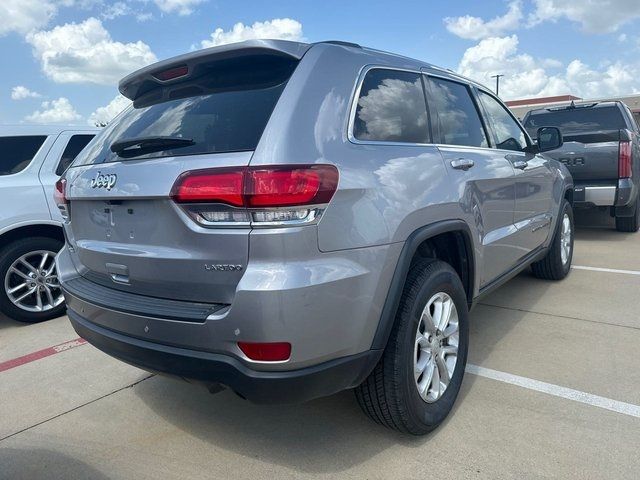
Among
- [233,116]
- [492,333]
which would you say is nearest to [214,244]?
[233,116]

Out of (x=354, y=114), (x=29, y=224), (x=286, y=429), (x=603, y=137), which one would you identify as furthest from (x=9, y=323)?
(x=603, y=137)

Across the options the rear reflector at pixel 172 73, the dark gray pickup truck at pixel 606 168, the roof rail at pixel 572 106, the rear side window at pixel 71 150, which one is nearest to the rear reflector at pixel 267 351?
the rear reflector at pixel 172 73

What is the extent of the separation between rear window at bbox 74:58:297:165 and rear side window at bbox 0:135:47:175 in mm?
2506

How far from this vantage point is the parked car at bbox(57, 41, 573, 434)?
1.92 meters

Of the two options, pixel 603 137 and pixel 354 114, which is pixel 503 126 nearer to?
pixel 354 114

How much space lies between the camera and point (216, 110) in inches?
89.0

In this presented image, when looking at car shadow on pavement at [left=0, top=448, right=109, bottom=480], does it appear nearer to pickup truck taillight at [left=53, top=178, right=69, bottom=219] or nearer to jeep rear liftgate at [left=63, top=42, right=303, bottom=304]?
jeep rear liftgate at [left=63, top=42, right=303, bottom=304]

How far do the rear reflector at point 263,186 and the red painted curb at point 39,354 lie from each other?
93.4 inches


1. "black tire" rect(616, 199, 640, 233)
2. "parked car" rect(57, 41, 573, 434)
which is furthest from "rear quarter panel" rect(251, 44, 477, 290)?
"black tire" rect(616, 199, 640, 233)

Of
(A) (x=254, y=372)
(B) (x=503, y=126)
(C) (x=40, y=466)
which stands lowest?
(C) (x=40, y=466)

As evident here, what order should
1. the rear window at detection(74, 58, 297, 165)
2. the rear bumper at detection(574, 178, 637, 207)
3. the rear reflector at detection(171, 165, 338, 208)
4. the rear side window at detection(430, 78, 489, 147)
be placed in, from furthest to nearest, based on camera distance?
1. the rear bumper at detection(574, 178, 637, 207)
2. the rear side window at detection(430, 78, 489, 147)
3. the rear window at detection(74, 58, 297, 165)
4. the rear reflector at detection(171, 165, 338, 208)

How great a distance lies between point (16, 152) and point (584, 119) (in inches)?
311

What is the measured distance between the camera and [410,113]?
2.72 m

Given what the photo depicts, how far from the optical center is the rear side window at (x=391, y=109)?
235 cm
